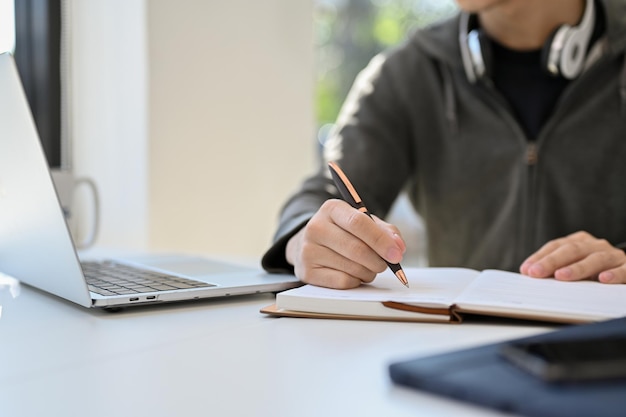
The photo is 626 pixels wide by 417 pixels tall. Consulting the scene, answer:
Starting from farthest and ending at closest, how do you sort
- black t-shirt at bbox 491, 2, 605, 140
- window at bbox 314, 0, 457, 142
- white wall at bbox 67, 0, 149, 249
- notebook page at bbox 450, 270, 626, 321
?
window at bbox 314, 0, 457, 142
white wall at bbox 67, 0, 149, 249
black t-shirt at bbox 491, 2, 605, 140
notebook page at bbox 450, 270, 626, 321

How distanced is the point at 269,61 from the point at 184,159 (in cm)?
38

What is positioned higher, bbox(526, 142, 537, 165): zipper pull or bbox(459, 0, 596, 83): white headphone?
bbox(459, 0, 596, 83): white headphone

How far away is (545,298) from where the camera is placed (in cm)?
67

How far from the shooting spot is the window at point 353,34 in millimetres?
3645

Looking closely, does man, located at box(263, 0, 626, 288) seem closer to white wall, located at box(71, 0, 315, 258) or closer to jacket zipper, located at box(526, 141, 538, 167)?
jacket zipper, located at box(526, 141, 538, 167)

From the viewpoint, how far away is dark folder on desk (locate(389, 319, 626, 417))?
349 millimetres

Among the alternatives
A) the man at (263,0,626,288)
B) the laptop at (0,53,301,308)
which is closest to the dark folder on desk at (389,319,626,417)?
the laptop at (0,53,301,308)

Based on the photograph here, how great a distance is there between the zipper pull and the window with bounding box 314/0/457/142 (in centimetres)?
232

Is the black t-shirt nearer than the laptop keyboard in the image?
No

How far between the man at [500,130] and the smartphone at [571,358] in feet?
2.68

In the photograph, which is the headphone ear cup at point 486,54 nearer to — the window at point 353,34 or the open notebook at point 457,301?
the open notebook at point 457,301

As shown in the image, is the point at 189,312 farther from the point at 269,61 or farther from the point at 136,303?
the point at 269,61

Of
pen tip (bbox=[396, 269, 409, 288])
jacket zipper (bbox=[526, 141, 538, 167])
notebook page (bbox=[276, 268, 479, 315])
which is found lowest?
notebook page (bbox=[276, 268, 479, 315])

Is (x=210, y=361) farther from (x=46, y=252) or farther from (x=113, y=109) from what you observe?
(x=113, y=109)
